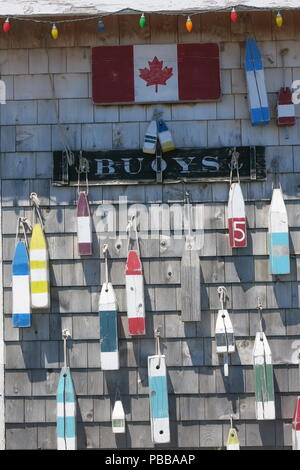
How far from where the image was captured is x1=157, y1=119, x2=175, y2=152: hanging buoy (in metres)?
6.87

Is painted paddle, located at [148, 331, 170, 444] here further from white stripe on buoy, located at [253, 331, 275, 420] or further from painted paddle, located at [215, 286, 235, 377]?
white stripe on buoy, located at [253, 331, 275, 420]

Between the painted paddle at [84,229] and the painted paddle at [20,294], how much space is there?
0.42 metres

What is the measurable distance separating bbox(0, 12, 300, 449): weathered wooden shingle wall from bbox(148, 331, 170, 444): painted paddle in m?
0.11

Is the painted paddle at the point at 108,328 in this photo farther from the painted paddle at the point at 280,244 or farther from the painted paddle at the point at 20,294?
the painted paddle at the point at 280,244

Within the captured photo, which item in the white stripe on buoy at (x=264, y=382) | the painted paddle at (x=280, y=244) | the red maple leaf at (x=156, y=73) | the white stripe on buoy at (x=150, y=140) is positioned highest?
the red maple leaf at (x=156, y=73)

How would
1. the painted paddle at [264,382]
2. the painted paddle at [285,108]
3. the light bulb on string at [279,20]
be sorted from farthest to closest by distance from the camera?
the painted paddle at [285,108]
the painted paddle at [264,382]
the light bulb on string at [279,20]

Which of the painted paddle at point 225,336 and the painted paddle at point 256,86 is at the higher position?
the painted paddle at point 256,86

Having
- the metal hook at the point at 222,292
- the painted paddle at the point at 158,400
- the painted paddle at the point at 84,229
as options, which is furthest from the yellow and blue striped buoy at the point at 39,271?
the metal hook at the point at 222,292

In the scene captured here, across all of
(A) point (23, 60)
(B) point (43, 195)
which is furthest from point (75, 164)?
(A) point (23, 60)

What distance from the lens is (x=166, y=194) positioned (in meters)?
6.96

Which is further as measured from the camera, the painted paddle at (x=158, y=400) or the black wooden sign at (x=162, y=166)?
the black wooden sign at (x=162, y=166)

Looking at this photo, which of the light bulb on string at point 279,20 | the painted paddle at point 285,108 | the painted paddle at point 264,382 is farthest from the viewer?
the painted paddle at point 285,108

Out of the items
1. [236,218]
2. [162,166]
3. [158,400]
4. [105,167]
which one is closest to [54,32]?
[105,167]

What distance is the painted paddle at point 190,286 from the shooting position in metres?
6.85
